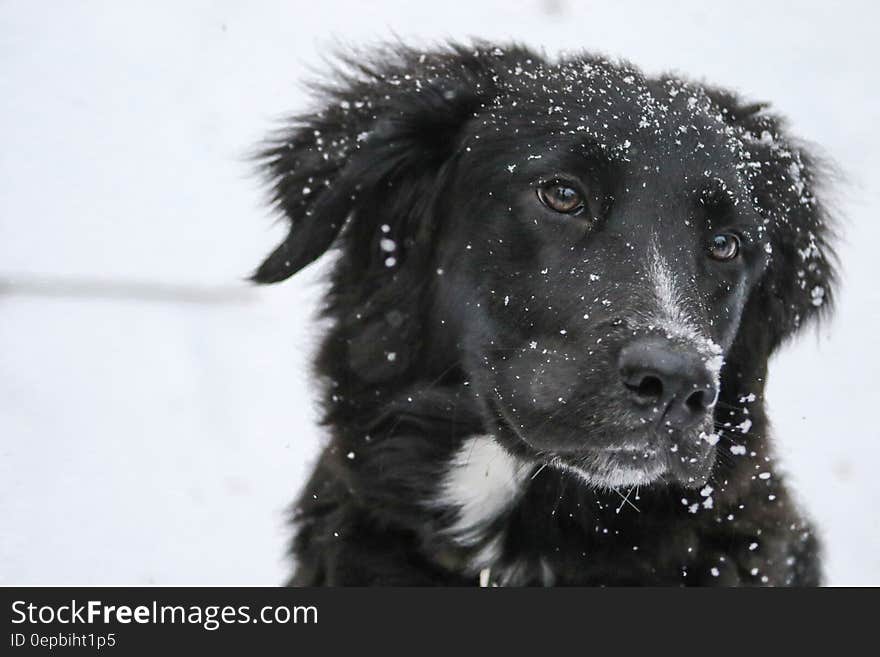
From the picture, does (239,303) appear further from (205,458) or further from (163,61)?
(163,61)

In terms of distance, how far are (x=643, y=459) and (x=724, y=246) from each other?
2.53 feet

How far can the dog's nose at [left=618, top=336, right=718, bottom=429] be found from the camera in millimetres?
2457

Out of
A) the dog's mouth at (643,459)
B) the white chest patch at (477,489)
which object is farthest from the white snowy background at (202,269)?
the dog's mouth at (643,459)

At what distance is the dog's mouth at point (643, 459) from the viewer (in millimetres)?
2578

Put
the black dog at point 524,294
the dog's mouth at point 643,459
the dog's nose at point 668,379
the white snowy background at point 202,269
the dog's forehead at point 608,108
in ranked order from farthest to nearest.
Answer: the white snowy background at point 202,269
the dog's forehead at point 608,108
the black dog at point 524,294
the dog's mouth at point 643,459
the dog's nose at point 668,379

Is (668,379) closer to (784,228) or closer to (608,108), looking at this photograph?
(608,108)

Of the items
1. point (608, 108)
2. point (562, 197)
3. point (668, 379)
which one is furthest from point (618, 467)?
point (608, 108)

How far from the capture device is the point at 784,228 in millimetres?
3314

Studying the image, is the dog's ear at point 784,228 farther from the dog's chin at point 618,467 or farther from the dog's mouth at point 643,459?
the dog's chin at point 618,467

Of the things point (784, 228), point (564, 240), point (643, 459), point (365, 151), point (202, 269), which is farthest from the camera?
point (202, 269)

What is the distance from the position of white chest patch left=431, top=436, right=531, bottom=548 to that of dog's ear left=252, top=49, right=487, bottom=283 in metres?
0.80

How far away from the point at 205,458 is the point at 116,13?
112 inches

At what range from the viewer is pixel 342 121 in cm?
327

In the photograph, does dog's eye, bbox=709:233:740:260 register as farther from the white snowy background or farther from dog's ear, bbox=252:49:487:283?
dog's ear, bbox=252:49:487:283
